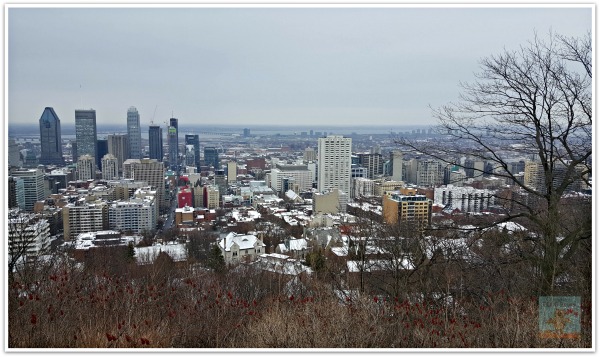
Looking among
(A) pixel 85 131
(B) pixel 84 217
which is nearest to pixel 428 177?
(A) pixel 85 131

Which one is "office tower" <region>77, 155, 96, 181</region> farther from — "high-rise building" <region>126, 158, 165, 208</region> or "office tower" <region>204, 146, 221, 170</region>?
"office tower" <region>204, 146, 221, 170</region>

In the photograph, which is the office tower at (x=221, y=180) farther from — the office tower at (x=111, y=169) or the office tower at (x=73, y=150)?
the office tower at (x=73, y=150)

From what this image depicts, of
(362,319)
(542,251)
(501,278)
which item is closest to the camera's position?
(362,319)

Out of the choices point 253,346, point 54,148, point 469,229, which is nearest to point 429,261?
point 469,229

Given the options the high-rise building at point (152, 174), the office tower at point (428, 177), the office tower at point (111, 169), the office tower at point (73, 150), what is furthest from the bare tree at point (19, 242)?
the high-rise building at point (152, 174)

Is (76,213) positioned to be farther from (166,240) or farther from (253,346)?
(253,346)

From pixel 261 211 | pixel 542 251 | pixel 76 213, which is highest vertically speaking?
pixel 542 251
